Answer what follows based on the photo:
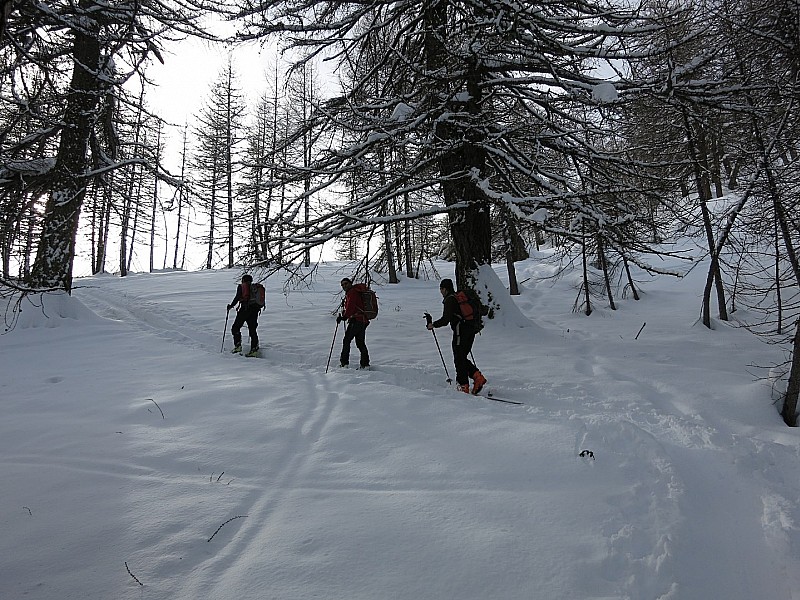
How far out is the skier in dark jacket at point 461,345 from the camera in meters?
6.37

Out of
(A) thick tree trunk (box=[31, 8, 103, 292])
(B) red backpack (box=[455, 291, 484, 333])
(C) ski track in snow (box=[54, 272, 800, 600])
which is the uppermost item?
(A) thick tree trunk (box=[31, 8, 103, 292])

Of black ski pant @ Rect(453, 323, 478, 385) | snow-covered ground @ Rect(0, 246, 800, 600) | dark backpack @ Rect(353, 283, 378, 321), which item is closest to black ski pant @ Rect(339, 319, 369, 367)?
dark backpack @ Rect(353, 283, 378, 321)

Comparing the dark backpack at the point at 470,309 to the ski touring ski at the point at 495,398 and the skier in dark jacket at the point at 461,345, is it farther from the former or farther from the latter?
the ski touring ski at the point at 495,398

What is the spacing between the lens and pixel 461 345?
653 centimetres

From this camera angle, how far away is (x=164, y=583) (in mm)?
2475

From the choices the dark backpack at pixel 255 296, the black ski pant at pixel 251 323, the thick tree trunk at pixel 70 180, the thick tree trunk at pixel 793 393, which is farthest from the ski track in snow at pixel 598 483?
the thick tree trunk at pixel 70 180

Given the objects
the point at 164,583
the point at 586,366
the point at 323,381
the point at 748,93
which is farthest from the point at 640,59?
the point at 164,583

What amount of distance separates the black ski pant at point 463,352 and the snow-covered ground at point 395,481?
1.53 feet

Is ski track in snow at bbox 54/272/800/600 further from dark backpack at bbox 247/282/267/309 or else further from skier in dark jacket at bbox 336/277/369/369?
dark backpack at bbox 247/282/267/309

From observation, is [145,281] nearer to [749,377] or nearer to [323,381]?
[323,381]

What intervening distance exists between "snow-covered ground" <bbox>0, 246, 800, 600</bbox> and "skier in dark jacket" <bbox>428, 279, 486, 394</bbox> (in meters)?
0.37

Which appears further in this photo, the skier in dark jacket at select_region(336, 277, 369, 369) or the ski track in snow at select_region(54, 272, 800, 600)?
the skier in dark jacket at select_region(336, 277, 369, 369)

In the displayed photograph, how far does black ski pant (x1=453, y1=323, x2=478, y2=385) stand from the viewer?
21.2 ft

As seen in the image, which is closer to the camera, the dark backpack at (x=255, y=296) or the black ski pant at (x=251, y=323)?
the black ski pant at (x=251, y=323)
